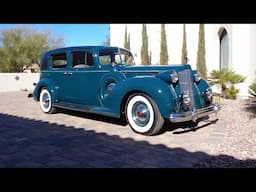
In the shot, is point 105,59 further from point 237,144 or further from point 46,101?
point 237,144

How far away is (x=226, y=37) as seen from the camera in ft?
43.7

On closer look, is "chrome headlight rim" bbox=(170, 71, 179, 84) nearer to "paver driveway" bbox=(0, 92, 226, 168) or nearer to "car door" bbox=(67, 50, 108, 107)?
"paver driveway" bbox=(0, 92, 226, 168)

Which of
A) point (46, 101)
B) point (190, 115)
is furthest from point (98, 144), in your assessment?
point (46, 101)

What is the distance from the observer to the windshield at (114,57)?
718 centimetres

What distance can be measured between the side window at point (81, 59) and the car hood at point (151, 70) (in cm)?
105

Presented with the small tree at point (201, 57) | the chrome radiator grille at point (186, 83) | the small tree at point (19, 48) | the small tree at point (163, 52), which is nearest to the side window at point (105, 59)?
the chrome radiator grille at point (186, 83)

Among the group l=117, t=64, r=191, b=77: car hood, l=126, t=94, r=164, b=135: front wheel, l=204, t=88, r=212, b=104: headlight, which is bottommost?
l=126, t=94, r=164, b=135: front wheel

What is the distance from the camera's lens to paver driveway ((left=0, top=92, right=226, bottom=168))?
4.16 metres

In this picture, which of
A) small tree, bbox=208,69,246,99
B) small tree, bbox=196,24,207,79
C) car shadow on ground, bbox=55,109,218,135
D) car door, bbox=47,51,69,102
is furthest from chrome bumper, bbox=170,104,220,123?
small tree, bbox=196,24,207,79

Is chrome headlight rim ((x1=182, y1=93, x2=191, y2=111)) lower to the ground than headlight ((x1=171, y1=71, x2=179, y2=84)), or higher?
lower

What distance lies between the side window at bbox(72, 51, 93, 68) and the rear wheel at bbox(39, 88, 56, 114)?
1351mm

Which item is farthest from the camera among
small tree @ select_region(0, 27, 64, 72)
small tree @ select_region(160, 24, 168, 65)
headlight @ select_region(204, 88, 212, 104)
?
small tree @ select_region(0, 27, 64, 72)
